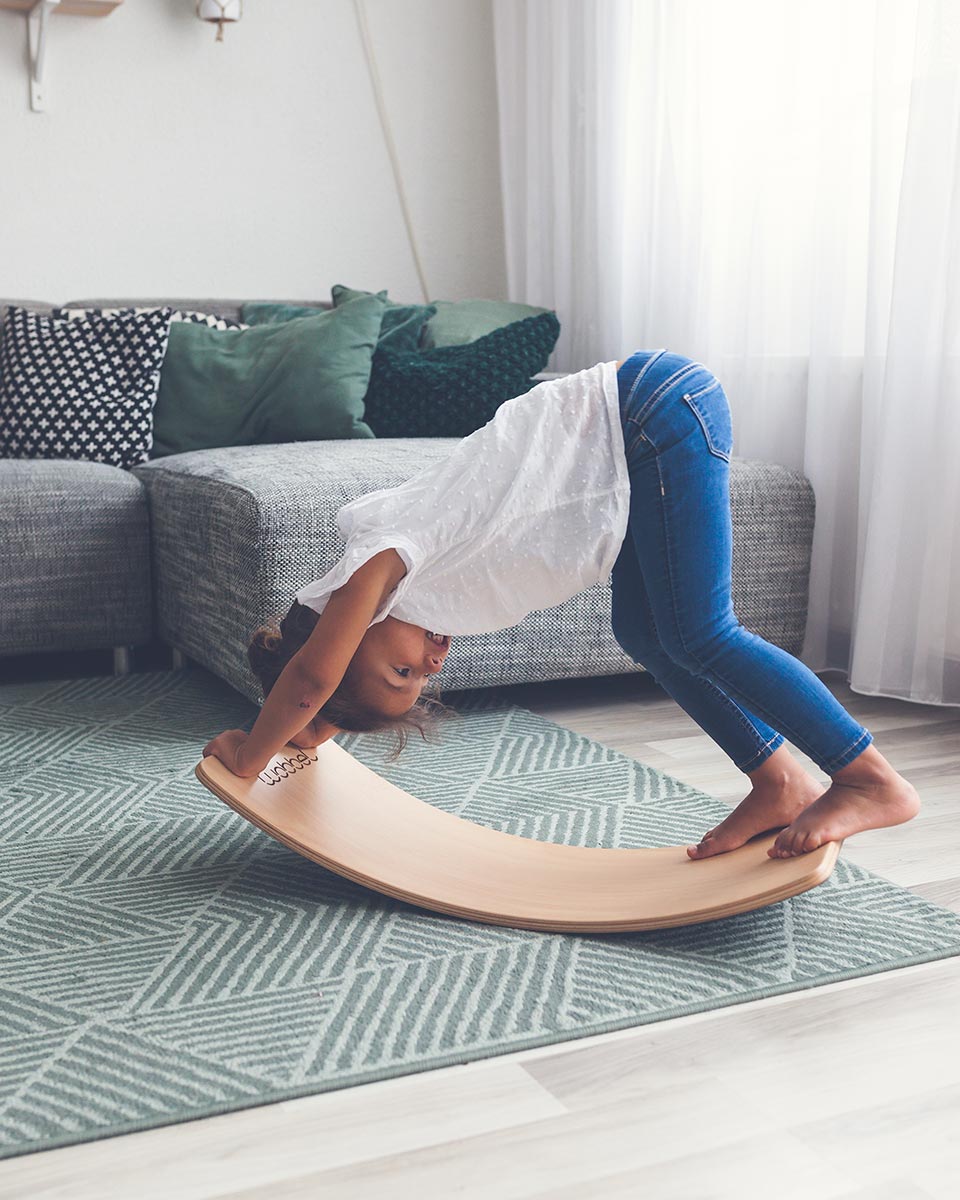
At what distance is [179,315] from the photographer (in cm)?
297

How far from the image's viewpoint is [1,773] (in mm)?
1898

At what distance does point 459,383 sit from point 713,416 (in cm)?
127

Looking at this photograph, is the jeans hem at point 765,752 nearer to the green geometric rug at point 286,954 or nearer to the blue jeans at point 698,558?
the blue jeans at point 698,558

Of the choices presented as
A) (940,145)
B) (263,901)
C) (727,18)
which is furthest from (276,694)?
(727,18)

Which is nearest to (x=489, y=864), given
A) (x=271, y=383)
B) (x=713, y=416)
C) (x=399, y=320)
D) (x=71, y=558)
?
(x=713, y=416)

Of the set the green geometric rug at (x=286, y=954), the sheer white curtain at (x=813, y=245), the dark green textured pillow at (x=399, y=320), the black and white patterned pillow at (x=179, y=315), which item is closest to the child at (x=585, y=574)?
the green geometric rug at (x=286, y=954)

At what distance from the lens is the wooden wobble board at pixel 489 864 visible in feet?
4.37

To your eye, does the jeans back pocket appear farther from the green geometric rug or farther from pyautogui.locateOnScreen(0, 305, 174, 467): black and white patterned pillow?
pyautogui.locateOnScreen(0, 305, 174, 467): black and white patterned pillow

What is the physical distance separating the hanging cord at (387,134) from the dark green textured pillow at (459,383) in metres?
0.92

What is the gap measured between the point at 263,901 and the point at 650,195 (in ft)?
6.58

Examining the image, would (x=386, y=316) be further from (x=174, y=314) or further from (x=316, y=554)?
(x=316, y=554)

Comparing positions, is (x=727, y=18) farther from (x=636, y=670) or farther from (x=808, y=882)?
(x=808, y=882)

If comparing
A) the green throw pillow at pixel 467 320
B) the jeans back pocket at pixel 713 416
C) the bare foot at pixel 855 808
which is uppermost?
the jeans back pocket at pixel 713 416

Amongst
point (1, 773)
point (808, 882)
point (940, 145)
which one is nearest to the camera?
point (808, 882)
